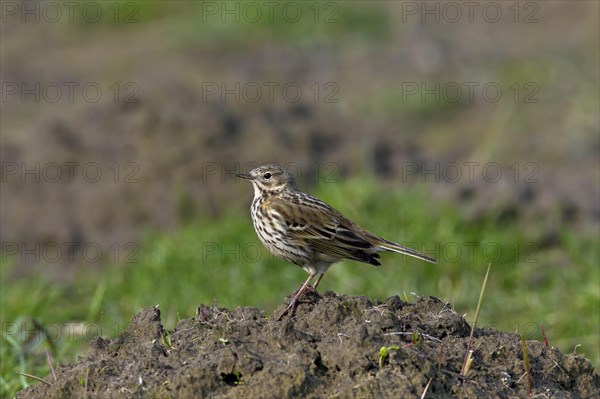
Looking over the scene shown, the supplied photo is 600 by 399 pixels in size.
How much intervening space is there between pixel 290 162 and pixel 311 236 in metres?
5.17

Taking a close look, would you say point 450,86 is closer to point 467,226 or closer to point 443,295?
point 467,226

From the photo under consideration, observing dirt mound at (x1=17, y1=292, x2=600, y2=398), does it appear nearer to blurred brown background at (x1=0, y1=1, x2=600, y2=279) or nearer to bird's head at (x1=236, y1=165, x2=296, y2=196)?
bird's head at (x1=236, y1=165, x2=296, y2=196)

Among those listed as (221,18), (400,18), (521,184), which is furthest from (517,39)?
(521,184)

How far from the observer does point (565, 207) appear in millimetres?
12180

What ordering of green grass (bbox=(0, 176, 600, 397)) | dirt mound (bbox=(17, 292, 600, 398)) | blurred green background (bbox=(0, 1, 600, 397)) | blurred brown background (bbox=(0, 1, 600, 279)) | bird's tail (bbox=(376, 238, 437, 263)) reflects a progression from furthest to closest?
blurred brown background (bbox=(0, 1, 600, 279)) < blurred green background (bbox=(0, 1, 600, 397)) < green grass (bbox=(0, 176, 600, 397)) < bird's tail (bbox=(376, 238, 437, 263)) < dirt mound (bbox=(17, 292, 600, 398))

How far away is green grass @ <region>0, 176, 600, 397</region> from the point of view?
9930 mm

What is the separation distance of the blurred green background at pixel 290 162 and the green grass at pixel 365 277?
26 millimetres

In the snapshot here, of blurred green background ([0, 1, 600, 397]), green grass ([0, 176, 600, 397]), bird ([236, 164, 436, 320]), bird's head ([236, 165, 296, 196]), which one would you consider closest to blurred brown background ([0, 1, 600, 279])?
blurred green background ([0, 1, 600, 397])

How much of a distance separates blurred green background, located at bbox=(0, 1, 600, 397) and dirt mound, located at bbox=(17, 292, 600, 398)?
101cm

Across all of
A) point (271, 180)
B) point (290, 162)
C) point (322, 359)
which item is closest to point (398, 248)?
point (271, 180)

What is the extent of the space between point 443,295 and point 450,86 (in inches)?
289

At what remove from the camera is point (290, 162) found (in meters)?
12.8

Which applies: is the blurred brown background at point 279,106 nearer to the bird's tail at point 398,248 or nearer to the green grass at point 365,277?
the green grass at point 365,277

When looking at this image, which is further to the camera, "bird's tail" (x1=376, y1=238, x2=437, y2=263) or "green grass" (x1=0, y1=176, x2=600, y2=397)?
"green grass" (x1=0, y1=176, x2=600, y2=397)
